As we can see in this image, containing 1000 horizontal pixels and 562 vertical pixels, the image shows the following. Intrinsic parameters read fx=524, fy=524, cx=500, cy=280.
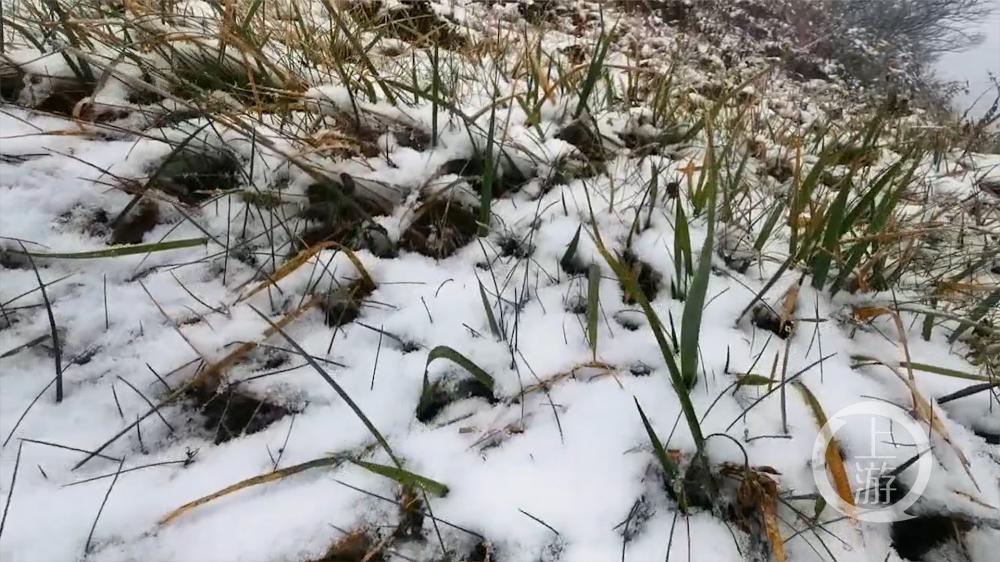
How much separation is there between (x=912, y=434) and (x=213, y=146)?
1458mm

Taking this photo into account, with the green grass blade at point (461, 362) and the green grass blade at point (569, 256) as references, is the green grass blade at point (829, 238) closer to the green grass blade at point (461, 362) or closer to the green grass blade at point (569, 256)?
the green grass blade at point (569, 256)

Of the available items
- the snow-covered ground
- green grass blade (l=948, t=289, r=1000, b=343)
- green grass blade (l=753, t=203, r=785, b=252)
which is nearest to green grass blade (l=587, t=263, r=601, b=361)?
the snow-covered ground

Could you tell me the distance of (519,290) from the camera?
110 cm

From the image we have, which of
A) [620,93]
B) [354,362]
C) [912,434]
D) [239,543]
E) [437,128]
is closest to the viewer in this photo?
[239,543]

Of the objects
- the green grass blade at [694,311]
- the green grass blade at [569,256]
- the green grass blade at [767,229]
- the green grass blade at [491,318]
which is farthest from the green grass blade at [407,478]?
the green grass blade at [767,229]

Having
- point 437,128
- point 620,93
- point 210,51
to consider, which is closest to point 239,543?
point 437,128

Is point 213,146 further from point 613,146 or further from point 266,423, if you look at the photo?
point 613,146

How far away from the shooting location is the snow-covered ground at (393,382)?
74 cm

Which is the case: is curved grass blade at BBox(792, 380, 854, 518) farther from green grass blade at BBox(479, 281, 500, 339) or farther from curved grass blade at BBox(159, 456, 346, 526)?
curved grass blade at BBox(159, 456, 346, 526)

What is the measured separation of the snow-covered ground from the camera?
0.74 meters

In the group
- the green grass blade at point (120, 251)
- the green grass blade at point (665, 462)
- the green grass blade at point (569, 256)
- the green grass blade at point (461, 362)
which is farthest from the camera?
the green grass blade at point (569, 256)

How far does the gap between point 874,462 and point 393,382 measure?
78 centimetres

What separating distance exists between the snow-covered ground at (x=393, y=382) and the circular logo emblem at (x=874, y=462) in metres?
0.01

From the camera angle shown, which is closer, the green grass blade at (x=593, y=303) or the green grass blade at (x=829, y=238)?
the green grass blade at (x=593, y=303)
